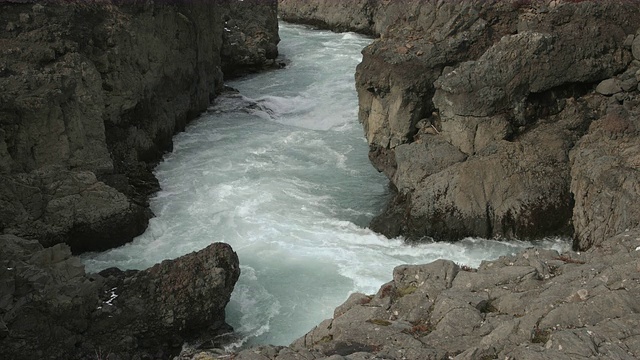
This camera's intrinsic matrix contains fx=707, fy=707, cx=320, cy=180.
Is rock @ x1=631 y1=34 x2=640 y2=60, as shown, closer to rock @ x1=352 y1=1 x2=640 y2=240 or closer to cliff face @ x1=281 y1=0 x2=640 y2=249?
cliff face @ x1=281 y1=0 x2=640 y2=249

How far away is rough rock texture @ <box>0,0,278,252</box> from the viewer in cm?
2177

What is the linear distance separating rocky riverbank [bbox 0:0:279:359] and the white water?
1.06m

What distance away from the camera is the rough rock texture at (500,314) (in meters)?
10.3

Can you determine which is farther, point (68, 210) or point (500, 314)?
point (68, 210)

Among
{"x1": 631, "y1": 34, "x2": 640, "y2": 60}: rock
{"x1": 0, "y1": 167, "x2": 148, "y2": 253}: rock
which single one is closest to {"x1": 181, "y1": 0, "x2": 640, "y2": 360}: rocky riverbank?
{"x1": 631, "y1": 34, "x2": 640, "y2": 60}: rock

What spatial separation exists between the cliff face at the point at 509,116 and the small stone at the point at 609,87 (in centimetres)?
4

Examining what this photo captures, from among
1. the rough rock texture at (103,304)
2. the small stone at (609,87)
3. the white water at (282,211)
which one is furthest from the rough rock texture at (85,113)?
the small stone at (609,87)

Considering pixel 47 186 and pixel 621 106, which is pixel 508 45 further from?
pixel 47 186

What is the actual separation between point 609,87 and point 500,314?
13.4 metres

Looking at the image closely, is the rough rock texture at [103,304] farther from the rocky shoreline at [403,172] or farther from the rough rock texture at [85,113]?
the rough rock texture at [85,113]

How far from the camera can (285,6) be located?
56.9 meters

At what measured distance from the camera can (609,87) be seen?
22500 mm

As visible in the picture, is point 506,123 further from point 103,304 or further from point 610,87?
point 103,304

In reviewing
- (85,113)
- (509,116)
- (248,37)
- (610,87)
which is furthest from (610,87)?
(248,37)
